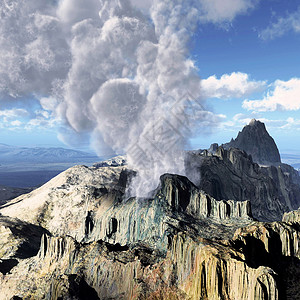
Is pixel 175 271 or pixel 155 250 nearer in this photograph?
pixel 175 271

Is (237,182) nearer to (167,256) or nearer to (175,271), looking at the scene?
(167,256)

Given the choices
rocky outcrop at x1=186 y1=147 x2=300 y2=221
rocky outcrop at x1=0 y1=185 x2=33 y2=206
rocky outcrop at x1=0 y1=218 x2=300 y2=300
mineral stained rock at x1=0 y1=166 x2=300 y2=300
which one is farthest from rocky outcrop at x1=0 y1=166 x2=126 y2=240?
rocky outcrop at x1=0 y1=185 x2=33 y2=206

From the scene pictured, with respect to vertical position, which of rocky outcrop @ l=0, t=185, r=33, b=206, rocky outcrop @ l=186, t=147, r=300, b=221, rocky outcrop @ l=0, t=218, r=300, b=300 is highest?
rocky outcrop @ l=186, t=147, r=300, b=221

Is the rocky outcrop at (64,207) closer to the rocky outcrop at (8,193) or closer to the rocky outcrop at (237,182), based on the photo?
the rocky outcrop at (237,182)

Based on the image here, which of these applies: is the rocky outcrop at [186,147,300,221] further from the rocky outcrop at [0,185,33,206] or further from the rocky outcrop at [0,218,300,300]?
the rocky outcrop at [0,185,33,206]

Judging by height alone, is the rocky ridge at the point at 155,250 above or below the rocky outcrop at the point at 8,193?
below

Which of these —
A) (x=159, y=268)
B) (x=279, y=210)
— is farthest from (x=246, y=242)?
(x=279, y=210)

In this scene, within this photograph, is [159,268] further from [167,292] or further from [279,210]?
[279,210]

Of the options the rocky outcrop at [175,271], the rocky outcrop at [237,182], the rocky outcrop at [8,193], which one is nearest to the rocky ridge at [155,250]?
the rocky outcrop at [175,271]

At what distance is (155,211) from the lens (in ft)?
210

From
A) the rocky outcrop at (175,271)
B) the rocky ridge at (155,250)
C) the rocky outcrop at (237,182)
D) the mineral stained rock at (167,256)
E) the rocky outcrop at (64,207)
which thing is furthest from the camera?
the rocky outcrop at (237,182)

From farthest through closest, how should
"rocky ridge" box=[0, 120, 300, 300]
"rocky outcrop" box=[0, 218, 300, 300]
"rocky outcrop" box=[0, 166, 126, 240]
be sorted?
"rocky outcrop" box=[0, 166, 126, 240]
"rocky ridge" box=[0, 120, 300, 300]
"rocky outcrop" box=[0, 218, 300, 300]

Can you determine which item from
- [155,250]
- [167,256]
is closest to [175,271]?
[167,256]

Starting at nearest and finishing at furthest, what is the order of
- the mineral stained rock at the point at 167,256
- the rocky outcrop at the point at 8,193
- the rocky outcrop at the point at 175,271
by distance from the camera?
the rocky outcrop at the point at 175,271
the mineral stained rock at the point at 167,256
the rocky outcrop at the point at 8,193
